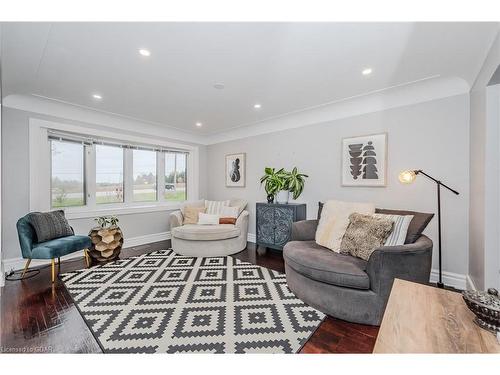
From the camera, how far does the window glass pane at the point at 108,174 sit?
3957 mm

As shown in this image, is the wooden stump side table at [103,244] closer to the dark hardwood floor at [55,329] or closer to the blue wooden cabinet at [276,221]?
the dark hardwood floor at [55,329]

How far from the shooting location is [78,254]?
361 cm

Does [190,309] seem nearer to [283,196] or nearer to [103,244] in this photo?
[103,244]

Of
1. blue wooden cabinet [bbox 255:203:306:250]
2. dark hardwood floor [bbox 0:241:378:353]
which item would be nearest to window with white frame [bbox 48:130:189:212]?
dark hardwood floor [bbox 0:241:378:353]

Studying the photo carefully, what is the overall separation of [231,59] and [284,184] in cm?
206

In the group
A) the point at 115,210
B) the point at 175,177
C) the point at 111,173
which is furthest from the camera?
the point at 175,177

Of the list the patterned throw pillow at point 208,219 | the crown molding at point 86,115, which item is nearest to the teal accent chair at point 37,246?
the crown molding at point 86,115

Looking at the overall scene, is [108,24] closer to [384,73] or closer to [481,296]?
[384,73]

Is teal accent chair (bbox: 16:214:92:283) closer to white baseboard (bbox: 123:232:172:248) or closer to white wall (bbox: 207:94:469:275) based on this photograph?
white baseboard (bbox: 123:232:172:248)

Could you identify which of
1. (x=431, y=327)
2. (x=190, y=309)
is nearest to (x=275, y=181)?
(x=190, y=309)

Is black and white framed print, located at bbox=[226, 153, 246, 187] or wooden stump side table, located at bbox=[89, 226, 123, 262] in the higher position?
black and white framed print, located at bbox=[226, 153, 246, 187]

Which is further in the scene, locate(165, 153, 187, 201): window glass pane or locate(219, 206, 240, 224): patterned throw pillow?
locate(165, 153, 187, 201): window glass pane

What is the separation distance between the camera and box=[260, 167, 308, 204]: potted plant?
3.64m

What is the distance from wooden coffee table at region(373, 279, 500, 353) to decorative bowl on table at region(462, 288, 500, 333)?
3 cm
